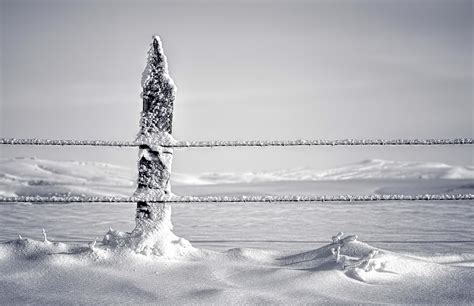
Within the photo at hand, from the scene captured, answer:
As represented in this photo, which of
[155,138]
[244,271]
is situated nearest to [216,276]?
[244,271]

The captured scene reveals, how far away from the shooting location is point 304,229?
5.60 meters

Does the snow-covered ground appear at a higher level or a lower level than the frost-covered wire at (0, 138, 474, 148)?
lower

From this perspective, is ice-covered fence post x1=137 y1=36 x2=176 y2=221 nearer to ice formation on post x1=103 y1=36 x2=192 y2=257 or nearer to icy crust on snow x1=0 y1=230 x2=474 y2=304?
ice formation on post x1=103 y1=36 x2=192 y2=257

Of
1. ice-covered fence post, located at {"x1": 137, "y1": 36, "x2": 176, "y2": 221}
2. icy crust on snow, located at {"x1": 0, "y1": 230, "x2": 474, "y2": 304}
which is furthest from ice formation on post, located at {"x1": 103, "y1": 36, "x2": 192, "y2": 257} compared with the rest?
icy crust on snow, located at {"x1": 0, "y1": 230, "x2": 474, "y2": 304}

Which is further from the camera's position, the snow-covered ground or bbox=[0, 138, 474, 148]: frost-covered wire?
bbox=[0, 138, 474, 148]: frost-covered wire

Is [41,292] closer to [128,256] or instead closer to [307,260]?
[128,256]

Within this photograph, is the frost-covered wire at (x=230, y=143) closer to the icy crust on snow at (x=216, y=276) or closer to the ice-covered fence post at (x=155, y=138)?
the ice-covered fence post at (x=155, y=138)

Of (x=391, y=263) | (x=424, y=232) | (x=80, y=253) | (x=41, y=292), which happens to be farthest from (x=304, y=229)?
(x=41, y=292)

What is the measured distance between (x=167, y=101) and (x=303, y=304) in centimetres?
172

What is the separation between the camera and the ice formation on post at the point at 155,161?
324 centimetres

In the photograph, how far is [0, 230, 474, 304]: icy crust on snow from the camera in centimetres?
238

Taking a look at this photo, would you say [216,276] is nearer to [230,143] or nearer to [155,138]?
[230,143]

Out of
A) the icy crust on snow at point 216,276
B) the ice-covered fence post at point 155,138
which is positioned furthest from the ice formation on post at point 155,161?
the icy crust on snow at point 216,276

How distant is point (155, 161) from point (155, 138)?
6.4 inches
